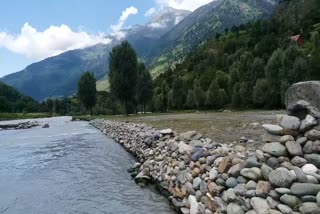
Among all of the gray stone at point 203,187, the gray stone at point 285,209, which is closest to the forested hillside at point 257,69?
the gray stone at point 203,187

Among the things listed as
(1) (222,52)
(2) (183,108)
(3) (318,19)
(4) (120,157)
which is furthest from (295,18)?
(4) (120,157)

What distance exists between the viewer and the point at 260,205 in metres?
9.84

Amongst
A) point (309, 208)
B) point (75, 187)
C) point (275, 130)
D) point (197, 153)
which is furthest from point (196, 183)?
point (75, 187)

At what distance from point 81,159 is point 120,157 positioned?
340cm

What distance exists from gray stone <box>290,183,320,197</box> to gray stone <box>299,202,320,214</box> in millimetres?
331

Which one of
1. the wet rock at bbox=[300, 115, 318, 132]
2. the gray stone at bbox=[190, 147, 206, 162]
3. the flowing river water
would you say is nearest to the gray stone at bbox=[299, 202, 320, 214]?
the wet rock at bbox=[300, 115, 318, 132]

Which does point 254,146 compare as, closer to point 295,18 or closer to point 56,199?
point 56,199

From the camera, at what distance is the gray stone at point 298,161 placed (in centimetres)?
1004

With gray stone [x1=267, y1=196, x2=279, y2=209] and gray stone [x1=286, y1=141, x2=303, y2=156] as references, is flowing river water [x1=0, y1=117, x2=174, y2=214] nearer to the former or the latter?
gray stone [x1=267, y1=196, x2=279, y2=209]

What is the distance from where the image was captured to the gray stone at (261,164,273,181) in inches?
404

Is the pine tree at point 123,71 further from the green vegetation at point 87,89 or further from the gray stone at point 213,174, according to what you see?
the gray stone at point 213,174

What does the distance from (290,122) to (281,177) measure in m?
1.97

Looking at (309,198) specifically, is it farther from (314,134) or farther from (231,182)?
(231,182)

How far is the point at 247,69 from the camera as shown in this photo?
3809 inches
